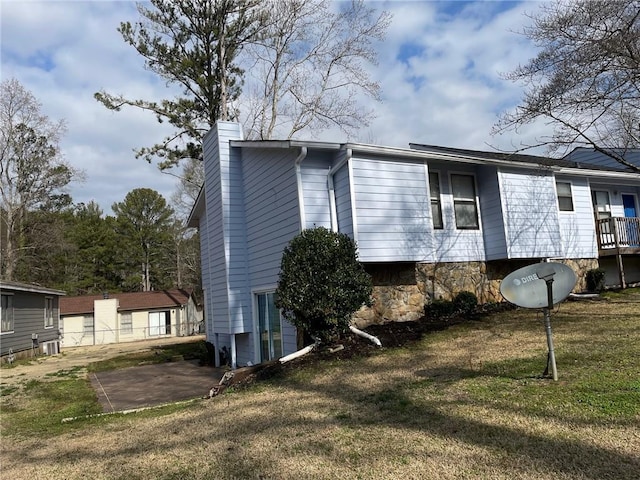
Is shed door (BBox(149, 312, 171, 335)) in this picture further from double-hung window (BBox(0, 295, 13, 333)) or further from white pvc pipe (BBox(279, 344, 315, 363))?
white pvc pipe (BBox(279, 344, 315, 363))

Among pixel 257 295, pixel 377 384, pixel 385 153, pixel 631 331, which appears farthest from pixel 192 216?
pixel 631 331

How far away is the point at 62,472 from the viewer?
5.00 metres

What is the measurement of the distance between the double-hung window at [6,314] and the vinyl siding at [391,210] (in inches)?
621

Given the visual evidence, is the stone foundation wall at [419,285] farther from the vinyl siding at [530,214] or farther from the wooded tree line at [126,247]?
the wooded tree line at [126,247]

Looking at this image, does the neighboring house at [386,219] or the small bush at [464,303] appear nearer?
the neighboring house at [386,219]

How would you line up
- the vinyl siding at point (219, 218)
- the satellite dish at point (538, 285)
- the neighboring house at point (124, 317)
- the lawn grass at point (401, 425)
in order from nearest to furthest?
1. the lawn grass at point (401, 425)
2. the satellite dish at point (538, 285)
3. the vinyl siding at point (219, 218)
4. the neighboring house at point (124, 317)

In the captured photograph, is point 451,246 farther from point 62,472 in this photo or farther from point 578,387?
point 62,472

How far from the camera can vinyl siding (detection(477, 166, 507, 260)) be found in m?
12.3

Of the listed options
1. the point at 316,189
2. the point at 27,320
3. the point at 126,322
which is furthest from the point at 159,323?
the point at 316,189

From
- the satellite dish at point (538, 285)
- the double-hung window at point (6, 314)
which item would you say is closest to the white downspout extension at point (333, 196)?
the satellite dish at point (538, 285)

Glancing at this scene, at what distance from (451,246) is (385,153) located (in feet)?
9.86

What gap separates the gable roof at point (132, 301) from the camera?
33.9 meters

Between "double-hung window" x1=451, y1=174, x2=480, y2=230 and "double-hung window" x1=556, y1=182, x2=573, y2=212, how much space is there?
3.27 metres

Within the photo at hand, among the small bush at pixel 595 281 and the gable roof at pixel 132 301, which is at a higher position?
the gable roof at pixel 132 301
